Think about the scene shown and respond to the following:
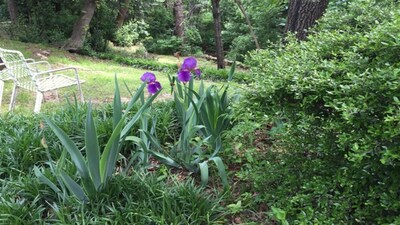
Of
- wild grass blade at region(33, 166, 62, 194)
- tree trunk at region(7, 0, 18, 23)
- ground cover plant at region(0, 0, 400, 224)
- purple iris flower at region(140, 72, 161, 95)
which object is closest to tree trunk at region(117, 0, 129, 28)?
tree trunk at region(7, 0, 18, 23)

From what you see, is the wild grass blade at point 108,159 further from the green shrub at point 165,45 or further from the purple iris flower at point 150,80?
the green shrub at point 165,45

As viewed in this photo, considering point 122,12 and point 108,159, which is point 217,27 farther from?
point 108,159

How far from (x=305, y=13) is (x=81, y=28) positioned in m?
8.47

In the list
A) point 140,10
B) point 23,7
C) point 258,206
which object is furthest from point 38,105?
point 140,10

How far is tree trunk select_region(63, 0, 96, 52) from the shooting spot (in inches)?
390

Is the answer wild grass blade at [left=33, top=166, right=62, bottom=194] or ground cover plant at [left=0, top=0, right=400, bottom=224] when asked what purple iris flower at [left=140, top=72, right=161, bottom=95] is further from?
wild grass blade at [left=33, top=166, right=62, bottom=194]

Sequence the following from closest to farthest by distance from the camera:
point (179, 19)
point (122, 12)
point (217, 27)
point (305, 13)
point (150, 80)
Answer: point (150, 80) < point (305, 13) < point (217, 27) < point (122, 12) < point (179, 19)

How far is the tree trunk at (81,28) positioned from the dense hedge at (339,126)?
372 inches

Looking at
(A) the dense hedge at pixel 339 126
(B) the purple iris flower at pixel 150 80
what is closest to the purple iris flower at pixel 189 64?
(B) the purple iris flower at pixel 150 80

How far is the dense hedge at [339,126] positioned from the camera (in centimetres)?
105

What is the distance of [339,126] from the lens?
44.2 inches

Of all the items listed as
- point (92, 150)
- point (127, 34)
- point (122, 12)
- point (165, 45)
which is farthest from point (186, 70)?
point (165, 45)

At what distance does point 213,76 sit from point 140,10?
6.95 metres

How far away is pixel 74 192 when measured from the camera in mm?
1468
